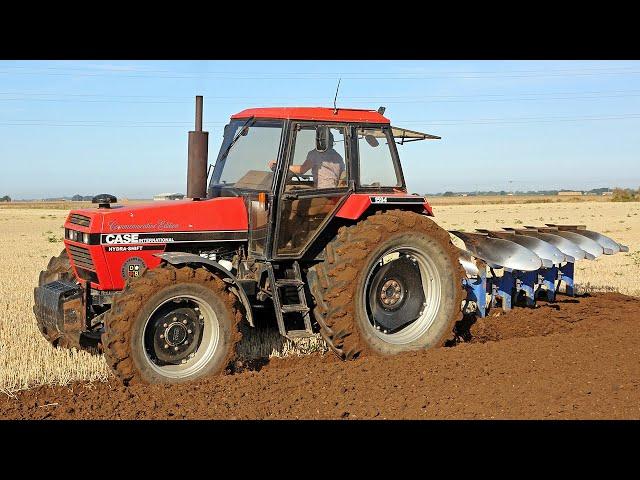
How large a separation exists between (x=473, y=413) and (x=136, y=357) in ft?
9.12

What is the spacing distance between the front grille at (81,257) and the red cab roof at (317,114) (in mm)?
2073

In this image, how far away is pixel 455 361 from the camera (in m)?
7.03

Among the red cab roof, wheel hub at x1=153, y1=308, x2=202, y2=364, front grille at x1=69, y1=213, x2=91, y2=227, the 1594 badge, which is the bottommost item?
wheel hub at x1=153, y1=308, x2=202, y2=364

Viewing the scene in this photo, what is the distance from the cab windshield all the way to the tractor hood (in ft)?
0.90

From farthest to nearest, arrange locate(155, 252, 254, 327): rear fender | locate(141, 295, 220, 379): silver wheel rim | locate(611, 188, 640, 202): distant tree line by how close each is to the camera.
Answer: locate(611, 188, 640, 202): distant tree line
locate(155, 252, 254, 327): rear fender
locate(141, 295, 220, 379): silver wheel rim

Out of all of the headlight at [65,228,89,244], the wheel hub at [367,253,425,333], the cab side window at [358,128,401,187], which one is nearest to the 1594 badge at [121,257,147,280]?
the headlight at [65,228,89,244]

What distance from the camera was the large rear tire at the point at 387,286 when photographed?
22.9 ft

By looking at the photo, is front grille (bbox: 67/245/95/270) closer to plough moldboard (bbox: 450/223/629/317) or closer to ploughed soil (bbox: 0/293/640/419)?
ploughed soil (bbox: 0/293/640/419)

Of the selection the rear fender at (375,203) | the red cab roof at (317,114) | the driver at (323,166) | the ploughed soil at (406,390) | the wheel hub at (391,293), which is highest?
the red cab roof at (317,114)

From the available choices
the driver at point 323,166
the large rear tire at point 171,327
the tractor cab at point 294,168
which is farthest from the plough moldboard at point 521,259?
the large rear tire at point 171,327

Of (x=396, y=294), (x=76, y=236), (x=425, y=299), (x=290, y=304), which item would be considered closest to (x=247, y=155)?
(x=290, y=304)

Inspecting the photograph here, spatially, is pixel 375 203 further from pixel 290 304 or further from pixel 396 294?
pixel 290 304

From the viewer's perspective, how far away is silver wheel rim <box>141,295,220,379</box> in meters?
6.34

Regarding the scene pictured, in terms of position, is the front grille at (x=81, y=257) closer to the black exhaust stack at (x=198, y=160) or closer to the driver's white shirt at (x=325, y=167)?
the black exhaust stack at (x=198, y=160)
